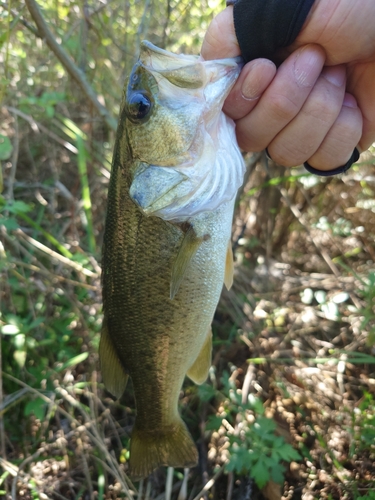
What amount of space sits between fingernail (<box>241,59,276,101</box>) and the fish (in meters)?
0.06

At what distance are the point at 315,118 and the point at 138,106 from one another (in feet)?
2.14

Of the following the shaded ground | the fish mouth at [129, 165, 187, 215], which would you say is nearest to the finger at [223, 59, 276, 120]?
the fish mouth at [129, 165, 187, 215]

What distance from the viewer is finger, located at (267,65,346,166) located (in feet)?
4.38

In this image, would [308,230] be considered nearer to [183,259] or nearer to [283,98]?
[283,98]

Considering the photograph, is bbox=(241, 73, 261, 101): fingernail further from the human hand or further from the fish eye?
the fish eye

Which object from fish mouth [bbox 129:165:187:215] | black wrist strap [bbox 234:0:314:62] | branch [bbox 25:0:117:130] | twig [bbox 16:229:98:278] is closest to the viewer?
black wrist strap [bbox 234:0:314:62]

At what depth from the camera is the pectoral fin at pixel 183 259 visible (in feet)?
4.21

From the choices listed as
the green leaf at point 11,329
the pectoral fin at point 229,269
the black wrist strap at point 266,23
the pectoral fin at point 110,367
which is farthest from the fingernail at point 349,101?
the green leaf at point 11,329

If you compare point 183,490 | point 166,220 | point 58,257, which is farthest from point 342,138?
point 183,490

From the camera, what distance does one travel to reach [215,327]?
2.77m

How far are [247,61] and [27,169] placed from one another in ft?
9.65

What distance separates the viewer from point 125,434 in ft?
7.70

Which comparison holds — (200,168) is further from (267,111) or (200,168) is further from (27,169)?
(27,169)

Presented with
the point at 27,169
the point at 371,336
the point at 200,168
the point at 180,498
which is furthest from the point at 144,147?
the point at 27,169
